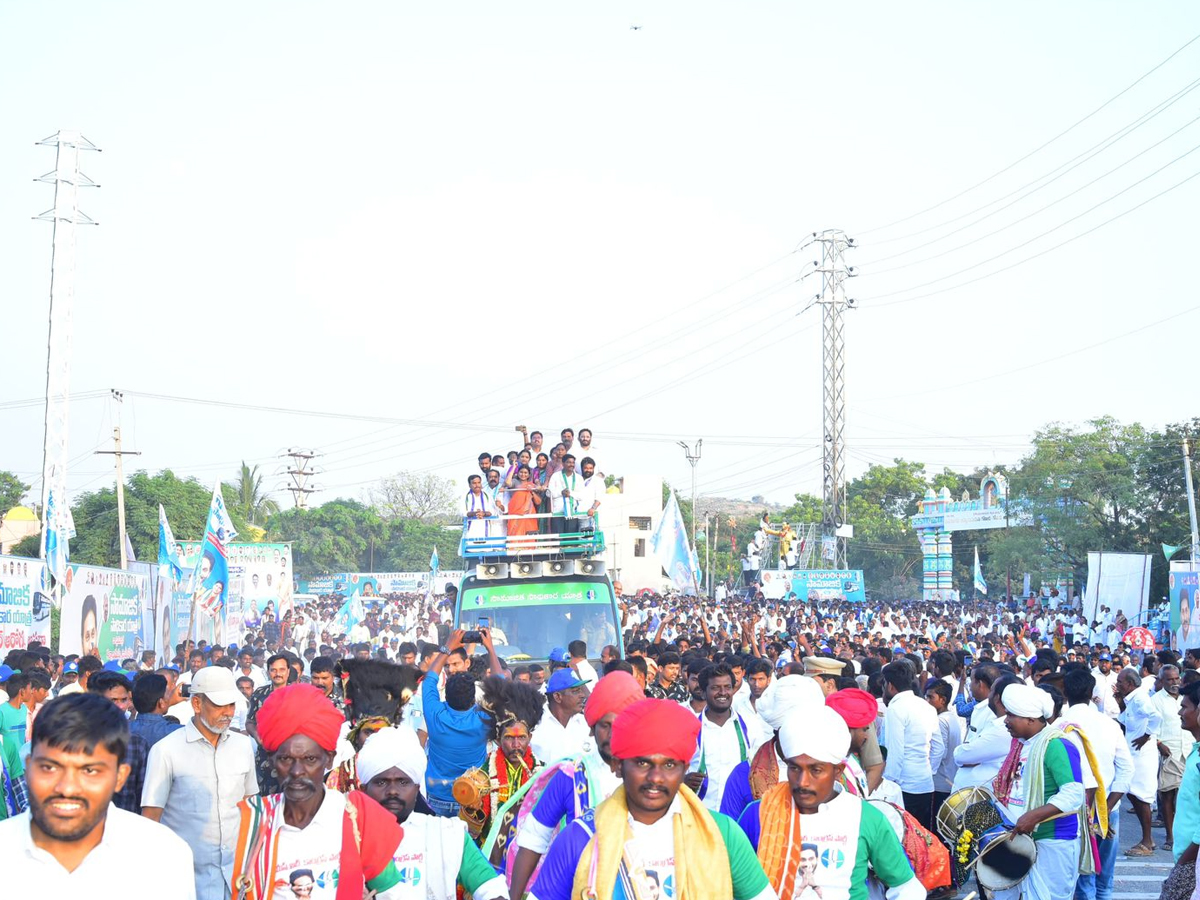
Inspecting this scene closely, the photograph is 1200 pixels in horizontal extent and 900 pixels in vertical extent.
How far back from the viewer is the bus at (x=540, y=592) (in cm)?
1377

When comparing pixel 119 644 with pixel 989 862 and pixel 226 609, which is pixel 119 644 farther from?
pixel 989 862

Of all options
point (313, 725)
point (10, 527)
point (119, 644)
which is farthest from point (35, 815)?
point (10, 527)

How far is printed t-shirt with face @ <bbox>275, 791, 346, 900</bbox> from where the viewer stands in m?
3.76

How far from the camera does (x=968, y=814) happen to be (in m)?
6.63

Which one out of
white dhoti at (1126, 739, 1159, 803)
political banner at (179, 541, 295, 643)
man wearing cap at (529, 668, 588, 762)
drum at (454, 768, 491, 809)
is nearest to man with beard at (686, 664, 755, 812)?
man wearing cap at (529, 668, 588, 762)

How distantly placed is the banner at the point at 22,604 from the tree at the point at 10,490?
141ft

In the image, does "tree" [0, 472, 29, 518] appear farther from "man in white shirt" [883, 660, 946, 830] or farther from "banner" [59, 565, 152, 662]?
"man in white shirt" [883, 660, 946, 830]

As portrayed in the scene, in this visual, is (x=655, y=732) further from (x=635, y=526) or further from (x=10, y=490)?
(x=635, y=526)

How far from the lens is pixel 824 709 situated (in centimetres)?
427

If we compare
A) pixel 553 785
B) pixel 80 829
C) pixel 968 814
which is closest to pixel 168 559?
pixel 968 814

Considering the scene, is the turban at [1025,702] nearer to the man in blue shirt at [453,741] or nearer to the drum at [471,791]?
the drum at [471,791]

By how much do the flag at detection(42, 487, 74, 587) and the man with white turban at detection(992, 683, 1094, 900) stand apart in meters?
16.0

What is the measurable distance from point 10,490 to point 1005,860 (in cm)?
5785

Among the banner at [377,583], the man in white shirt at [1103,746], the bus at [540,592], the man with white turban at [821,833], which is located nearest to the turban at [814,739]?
the man with white turban at [821,833]
